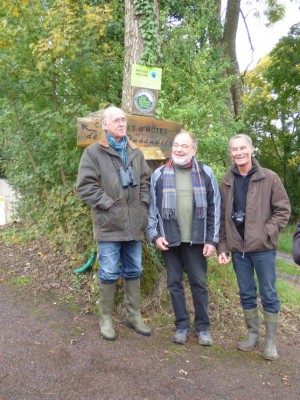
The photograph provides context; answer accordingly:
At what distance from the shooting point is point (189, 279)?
13.5 ft

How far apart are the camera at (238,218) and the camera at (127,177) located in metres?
0.95

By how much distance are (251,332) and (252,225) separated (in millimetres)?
1096

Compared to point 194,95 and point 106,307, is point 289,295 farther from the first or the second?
point 194,95

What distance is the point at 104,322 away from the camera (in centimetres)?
415

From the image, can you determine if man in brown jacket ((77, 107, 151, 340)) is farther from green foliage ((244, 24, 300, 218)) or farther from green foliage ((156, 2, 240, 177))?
green foliage ((244, 24, 300, 218))

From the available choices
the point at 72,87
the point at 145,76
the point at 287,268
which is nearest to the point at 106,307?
the point at 145,76

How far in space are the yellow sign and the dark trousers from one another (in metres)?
1.99

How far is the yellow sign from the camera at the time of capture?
4918 mm

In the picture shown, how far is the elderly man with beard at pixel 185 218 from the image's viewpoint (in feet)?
13.0

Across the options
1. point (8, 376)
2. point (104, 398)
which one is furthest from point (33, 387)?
point (104, 398)

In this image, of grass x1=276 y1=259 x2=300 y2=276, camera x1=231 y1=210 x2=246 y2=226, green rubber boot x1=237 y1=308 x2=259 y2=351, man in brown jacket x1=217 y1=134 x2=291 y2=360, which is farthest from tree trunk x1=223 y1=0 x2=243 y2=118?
green rubber boot x1=237 y1=308 x2=259 y2=351

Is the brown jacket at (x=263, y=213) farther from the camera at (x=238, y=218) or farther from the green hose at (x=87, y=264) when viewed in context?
the green hose at (x=87, y=264)

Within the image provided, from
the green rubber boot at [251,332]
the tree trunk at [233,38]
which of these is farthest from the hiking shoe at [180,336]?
the tree trunk at [233,38]

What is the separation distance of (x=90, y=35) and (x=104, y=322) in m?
3.90
